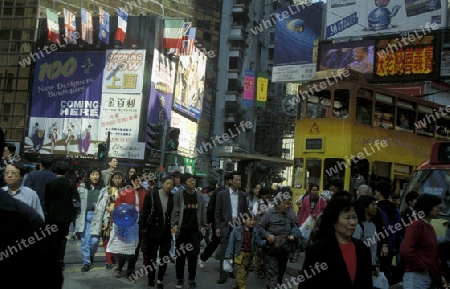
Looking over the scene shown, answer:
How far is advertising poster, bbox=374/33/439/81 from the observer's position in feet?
71.2

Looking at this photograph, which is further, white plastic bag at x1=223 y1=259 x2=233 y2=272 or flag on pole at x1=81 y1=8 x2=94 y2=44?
flag on pole at x1=81 y1=8 x2=94 y2=44

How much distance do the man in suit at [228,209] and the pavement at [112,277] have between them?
1.77 feet

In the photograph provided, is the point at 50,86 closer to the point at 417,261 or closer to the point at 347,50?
the point at 347,50

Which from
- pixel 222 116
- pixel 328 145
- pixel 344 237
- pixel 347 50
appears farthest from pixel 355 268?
pixel 222 116

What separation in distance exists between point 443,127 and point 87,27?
24.2 meters

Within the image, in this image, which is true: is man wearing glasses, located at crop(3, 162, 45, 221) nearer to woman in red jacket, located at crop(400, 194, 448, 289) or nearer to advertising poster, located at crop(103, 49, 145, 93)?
woman in red jacket, located at crop(400, 194, 448, 289)

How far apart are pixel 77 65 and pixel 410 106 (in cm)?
2495

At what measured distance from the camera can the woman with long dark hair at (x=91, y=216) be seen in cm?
819

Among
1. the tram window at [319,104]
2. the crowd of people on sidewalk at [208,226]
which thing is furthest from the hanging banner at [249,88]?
the crowd of people on sidewalk at [208,226]

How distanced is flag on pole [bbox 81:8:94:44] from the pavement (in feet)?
80.7

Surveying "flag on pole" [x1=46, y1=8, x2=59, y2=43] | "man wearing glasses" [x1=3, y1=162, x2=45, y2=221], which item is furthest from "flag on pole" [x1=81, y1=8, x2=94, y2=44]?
"man wearing glasses" [x1=3, y1=162, x2=45, y2=221]

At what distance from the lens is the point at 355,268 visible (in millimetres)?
3240

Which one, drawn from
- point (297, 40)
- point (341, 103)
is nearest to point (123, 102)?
point (297, 40)

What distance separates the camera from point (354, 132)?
13000mm
